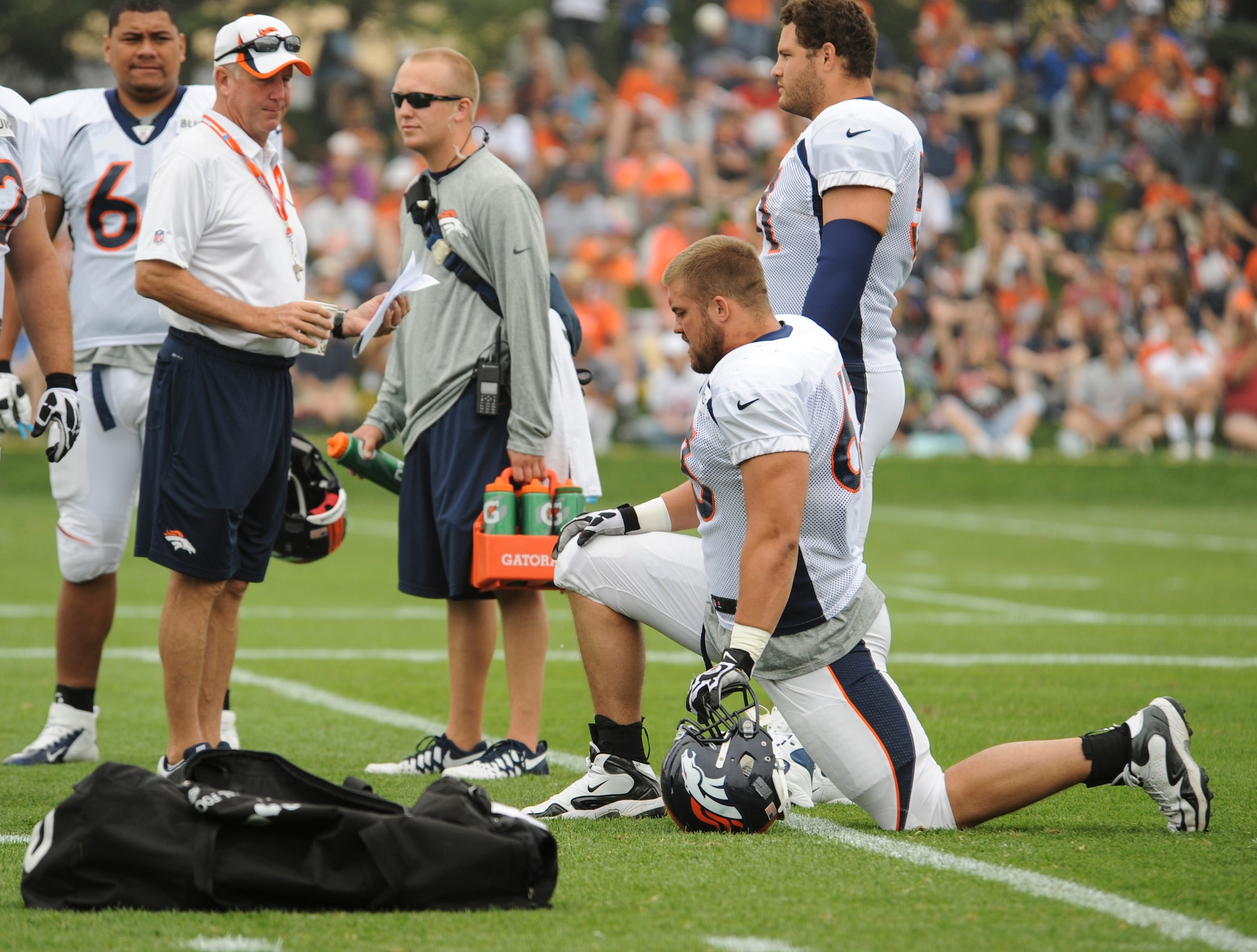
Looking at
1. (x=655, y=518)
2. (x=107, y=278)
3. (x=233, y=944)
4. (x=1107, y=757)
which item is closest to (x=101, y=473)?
(x=107, y=278)

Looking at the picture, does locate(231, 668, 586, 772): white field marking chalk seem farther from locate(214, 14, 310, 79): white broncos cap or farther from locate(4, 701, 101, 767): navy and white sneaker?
locate(214, 14, 310, 79): white broncos cap

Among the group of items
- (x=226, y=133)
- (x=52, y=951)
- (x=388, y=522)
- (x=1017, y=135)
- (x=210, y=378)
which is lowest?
(x=388, y=522)

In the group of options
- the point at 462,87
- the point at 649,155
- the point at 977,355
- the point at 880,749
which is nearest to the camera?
the point at 880,749

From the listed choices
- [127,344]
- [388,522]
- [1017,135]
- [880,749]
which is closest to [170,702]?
[127,344]

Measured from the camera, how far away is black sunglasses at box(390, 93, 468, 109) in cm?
592

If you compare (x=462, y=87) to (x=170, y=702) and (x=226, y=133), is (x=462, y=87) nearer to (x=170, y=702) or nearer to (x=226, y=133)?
(x=226, y=133)

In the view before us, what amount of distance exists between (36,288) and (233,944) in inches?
99.0

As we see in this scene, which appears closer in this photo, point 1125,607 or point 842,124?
point 842,124

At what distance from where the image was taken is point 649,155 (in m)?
21.1

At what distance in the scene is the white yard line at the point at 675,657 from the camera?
8.32 metres

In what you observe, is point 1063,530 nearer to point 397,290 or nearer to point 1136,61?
point 1136,61

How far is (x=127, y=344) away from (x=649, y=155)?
15.6 m

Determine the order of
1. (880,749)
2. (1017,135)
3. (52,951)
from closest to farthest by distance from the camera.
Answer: (52,951) → (880,749) → (1017,135)

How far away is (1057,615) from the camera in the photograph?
1038cm
